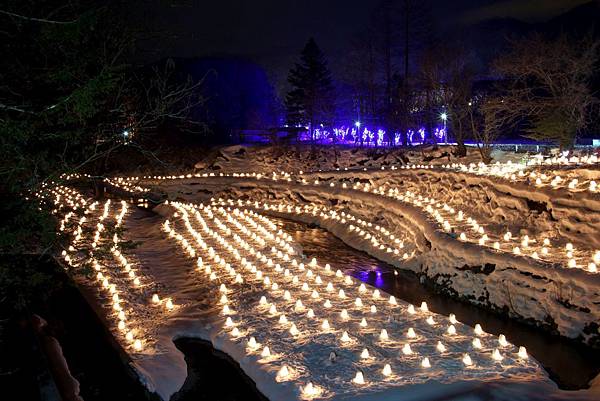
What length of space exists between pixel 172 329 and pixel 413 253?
552 cm

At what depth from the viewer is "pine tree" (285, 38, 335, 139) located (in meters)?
31.2

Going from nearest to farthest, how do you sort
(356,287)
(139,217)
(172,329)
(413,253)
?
(172,329) < (356,287) < (413,253) < (139,217)

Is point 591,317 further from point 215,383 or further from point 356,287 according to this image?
point 215,383

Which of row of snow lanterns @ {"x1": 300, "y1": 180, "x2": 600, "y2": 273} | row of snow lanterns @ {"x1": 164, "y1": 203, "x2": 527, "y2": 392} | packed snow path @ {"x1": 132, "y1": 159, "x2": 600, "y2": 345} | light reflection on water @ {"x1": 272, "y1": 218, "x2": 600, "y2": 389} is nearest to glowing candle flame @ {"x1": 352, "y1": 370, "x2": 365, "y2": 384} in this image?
row of snow lanterns @ {"x1": 164, "y1": 203, "x2": 527, "y2": 392}

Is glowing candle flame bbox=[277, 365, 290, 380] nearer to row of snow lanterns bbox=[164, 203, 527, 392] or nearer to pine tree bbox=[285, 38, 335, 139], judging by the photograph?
row of snow lanterns bbox=[164, 203, 527, 392]

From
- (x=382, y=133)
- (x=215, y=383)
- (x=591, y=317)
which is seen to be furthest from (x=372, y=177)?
(x=382, y=133)

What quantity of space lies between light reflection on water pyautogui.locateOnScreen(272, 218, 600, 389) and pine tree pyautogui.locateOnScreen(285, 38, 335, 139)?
58.5ft

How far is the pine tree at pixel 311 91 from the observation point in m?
31.2

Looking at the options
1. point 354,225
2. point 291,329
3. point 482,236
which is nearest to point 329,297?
point 291,329

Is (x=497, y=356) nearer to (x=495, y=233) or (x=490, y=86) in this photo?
(x=495, y=233)

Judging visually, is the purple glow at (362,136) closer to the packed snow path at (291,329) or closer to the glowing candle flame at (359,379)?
the packed snow path at (291,329)

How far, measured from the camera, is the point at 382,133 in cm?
3291

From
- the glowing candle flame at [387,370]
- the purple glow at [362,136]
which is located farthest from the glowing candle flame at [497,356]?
the purple glow at [362,136]

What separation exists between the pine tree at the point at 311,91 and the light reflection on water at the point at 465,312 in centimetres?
1783
